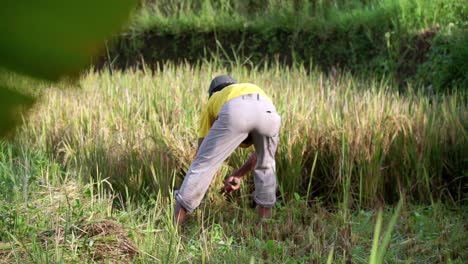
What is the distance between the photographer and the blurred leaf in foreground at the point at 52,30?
15cm

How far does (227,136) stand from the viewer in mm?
3326

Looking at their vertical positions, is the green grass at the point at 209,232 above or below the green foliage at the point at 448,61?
below

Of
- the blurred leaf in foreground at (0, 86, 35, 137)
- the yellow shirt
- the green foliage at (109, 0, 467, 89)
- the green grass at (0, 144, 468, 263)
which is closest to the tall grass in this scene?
the green grass at (0, 144, 468, 263)

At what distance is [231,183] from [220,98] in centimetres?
42

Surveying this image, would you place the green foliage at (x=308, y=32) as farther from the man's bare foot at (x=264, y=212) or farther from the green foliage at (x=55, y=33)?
the green foliage at (x=55, y=33)

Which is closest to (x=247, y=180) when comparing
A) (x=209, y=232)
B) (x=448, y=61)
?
(x=209, y=232)

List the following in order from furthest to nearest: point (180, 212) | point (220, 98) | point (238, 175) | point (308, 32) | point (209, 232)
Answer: point (308, 32) → point (238, 175) → point (220, 98) → point (180, 212) → point (209, 232)

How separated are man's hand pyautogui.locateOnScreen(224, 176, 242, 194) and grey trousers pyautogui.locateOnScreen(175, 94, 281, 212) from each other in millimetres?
138

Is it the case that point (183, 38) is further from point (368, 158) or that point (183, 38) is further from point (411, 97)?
point (368, 158)

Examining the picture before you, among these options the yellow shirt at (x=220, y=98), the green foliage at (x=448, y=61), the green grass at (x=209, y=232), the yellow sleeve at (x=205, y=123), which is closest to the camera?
the green grass at (x=209, y=232)

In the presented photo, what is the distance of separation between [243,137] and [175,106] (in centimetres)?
106

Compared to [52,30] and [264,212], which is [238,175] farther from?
[52,30]

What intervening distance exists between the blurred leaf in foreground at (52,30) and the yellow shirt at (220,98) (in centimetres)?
322

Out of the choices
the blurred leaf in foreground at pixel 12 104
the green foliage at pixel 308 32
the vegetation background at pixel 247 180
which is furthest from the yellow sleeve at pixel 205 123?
the blurred leaf in foreground at pixel 12 104
